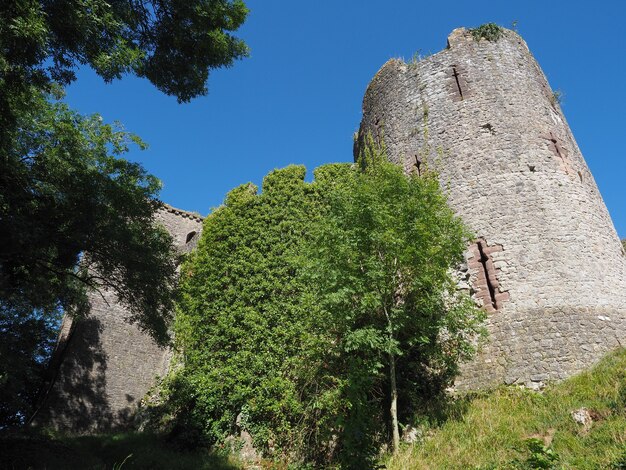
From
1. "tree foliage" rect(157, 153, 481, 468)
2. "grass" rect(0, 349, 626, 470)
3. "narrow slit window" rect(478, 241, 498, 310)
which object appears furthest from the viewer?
"narrow slit window" rect(478, 241, 498, 310)

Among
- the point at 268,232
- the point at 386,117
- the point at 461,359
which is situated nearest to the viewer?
the point at 461,359

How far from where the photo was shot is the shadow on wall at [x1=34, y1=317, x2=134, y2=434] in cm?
1498

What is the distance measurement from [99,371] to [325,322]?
11.6 metres

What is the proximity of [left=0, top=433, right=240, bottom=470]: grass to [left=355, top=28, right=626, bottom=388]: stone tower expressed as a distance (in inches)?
233

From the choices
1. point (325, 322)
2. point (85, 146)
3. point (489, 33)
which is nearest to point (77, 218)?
point (85, 146)

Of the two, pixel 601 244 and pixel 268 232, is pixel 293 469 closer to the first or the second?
pixel 268 232

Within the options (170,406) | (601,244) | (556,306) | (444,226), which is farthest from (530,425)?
(170,406)

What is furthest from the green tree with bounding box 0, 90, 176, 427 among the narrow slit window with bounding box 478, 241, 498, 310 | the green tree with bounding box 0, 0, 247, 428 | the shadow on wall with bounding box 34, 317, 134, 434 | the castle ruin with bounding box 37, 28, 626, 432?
the narrow slit window with bounding box 478, 241, 498, 310

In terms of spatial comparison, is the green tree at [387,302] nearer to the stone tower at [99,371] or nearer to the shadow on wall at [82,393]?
the stone tower at [99,371]

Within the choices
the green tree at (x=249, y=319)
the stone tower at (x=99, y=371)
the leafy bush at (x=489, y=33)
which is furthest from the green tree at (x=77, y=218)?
the leafy bush at (x=489, y=33)

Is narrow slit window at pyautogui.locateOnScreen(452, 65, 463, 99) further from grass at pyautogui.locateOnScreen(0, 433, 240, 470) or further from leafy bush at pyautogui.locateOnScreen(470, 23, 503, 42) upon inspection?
grass at pyautogui.locateOnScreen(0, 433, 240, 470)

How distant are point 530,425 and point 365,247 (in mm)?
3926

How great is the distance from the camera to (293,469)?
8711mm

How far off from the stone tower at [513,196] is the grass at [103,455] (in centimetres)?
591
